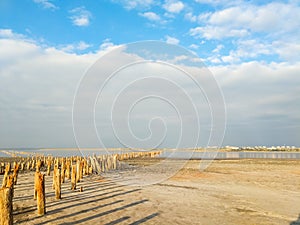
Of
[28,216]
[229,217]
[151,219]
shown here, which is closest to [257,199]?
[229,217]

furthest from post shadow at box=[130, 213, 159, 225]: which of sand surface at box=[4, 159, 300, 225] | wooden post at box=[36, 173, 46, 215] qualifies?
wooden post at box=[36, 173, 46, 215]

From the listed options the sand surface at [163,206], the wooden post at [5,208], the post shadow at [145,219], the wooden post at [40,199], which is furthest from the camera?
the wooden post at [40,199]

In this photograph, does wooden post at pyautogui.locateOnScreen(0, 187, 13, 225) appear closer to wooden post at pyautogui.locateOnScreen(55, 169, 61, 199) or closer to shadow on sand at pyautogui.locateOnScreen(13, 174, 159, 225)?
shadow on sand at pyautogui.locateOnScreen(13, 174, 159, 225)

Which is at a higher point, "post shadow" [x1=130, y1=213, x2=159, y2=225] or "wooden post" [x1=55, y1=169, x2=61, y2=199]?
"wooden post" [x1=55, y1=169, x2=61, y2=199]

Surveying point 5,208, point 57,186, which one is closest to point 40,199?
point 57,186

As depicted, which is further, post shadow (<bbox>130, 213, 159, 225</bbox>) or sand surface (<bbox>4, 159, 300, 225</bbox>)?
sand surface (<bbox>4, 159, 300, 225</bbox>)

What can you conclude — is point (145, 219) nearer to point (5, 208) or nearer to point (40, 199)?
point (40, 199)

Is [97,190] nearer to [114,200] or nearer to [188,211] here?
[114,200]

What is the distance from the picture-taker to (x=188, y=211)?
12414 mm

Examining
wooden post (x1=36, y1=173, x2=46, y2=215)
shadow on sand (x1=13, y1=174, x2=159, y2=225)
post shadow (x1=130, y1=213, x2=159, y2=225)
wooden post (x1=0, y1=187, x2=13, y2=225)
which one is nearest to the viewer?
wooden post (x1=0, y1=187, x2=13, y2=225)

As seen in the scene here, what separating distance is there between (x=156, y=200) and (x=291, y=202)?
6.82m

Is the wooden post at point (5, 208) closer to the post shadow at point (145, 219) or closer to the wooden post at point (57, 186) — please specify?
the post shadow at point (145, 219)

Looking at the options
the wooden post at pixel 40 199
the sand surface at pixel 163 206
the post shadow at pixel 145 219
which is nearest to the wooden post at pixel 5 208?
the sand surface at pixel 163 206

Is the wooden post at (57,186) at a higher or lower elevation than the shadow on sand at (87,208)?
higher
